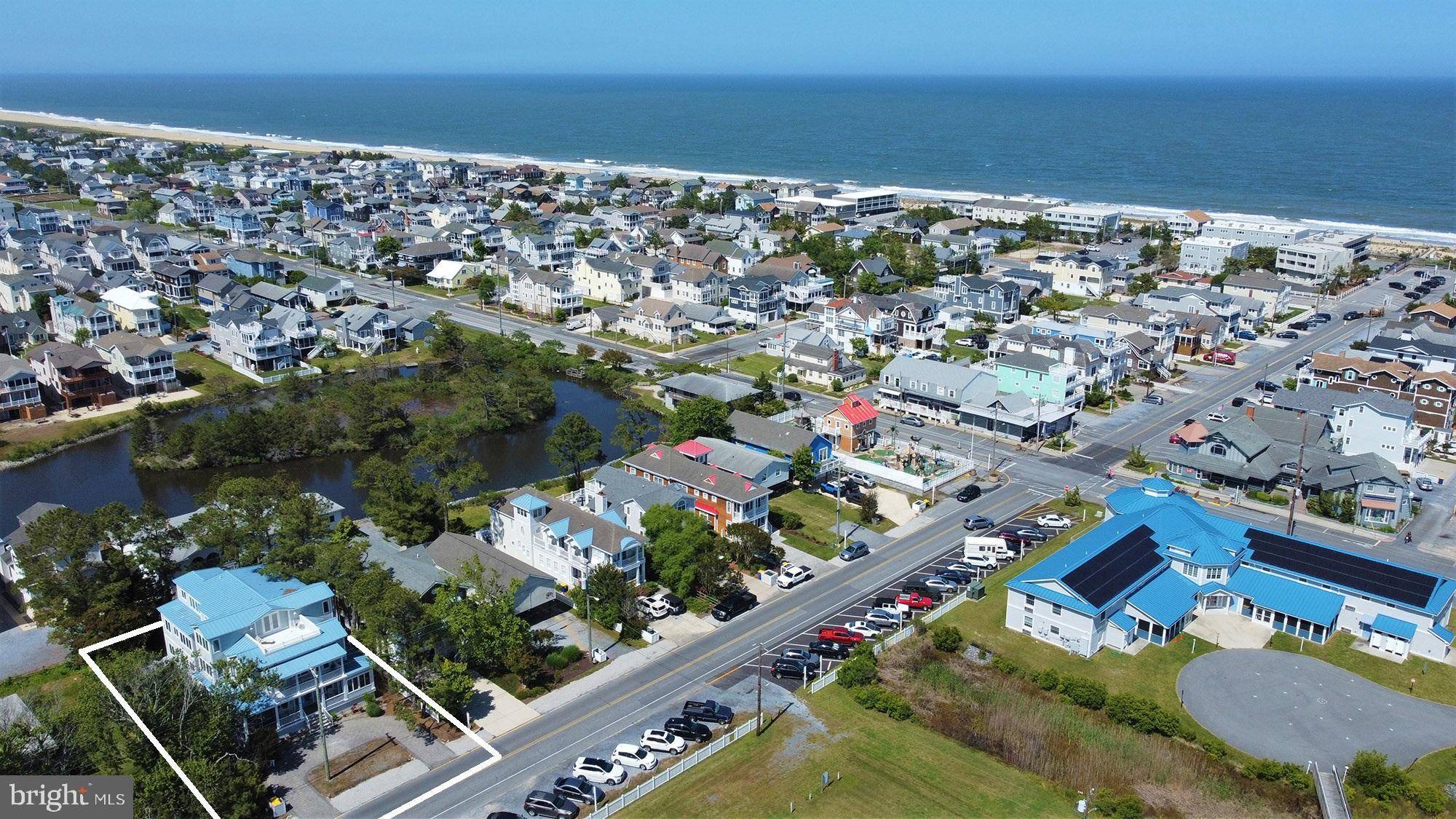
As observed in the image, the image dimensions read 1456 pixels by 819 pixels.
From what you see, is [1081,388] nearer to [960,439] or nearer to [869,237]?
[960,439]

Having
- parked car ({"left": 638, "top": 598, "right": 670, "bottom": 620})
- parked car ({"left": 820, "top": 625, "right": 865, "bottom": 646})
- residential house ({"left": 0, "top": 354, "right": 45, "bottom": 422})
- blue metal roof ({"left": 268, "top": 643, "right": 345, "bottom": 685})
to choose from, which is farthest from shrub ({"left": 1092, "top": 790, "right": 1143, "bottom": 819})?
residential house ({"left": 0, "top": 354, "right": 45, "bottom": 422})

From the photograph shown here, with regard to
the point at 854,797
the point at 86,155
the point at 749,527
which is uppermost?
the point at 86,155

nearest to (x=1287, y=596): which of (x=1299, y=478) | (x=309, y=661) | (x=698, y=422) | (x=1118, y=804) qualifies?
(x=1299, y=478)

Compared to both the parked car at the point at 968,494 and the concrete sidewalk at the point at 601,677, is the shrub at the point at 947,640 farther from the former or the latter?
the parked car at the point at 968,494

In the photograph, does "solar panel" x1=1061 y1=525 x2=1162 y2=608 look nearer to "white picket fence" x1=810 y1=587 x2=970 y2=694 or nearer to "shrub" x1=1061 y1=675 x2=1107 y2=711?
"shrub" x1=1061 y1=675 x2=1107 y2=711

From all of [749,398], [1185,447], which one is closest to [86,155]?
[749,398]

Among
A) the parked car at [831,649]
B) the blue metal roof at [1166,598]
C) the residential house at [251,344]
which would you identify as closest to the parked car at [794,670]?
the parked car at [831,649]
